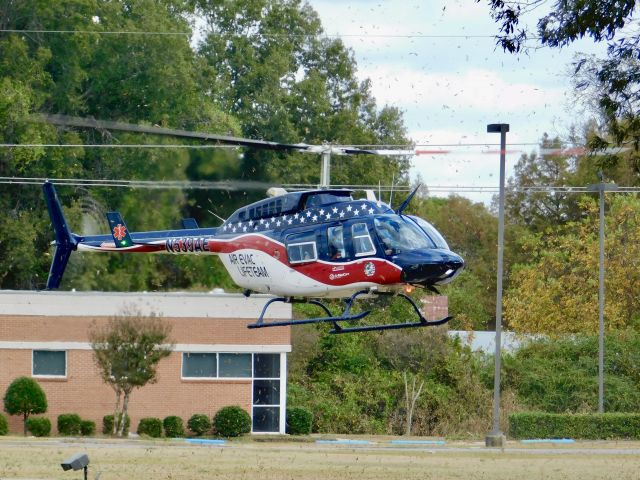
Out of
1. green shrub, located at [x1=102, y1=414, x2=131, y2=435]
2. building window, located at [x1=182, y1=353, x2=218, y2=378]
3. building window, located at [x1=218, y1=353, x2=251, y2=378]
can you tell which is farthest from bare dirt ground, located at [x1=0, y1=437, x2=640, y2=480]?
building window, located at [x1=218, y1=353, x2=251, y2=378]

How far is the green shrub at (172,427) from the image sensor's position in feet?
160

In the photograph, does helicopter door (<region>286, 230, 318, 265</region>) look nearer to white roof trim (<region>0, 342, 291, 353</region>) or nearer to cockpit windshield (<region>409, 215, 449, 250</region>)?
cockpit windshield (<region>409, 215, 449, 250</region>)

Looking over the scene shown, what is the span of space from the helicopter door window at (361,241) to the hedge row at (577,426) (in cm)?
2193

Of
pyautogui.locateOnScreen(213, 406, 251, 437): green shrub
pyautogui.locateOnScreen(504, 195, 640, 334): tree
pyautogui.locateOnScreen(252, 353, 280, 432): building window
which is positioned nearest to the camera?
pyautogui.locateOnScreen(213, 406, 251, 437): green shrub

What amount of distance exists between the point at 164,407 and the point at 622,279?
926 inches

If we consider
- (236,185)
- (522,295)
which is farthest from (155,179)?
(522,295)

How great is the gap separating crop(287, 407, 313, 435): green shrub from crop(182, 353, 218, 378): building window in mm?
3687

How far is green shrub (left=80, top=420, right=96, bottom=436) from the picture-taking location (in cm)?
4800

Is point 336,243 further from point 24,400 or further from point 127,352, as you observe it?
point 24,400

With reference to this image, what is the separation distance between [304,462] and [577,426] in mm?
19779

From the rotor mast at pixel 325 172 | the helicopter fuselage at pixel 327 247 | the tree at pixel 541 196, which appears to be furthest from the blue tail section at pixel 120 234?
the tree at pixel 541 196

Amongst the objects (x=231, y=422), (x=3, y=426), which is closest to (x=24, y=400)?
(x=3, y=426)

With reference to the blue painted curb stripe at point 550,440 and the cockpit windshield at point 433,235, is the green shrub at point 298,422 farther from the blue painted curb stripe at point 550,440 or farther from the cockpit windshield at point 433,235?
the cockpit windshield at point 433,235

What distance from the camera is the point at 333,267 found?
30984mm
